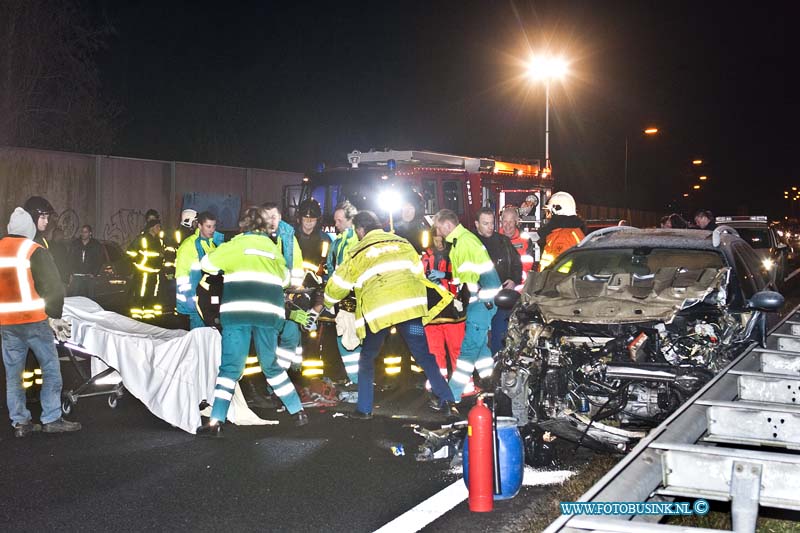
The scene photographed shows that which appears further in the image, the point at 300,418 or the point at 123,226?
the point at 123,226

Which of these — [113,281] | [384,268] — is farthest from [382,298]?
[113,281]

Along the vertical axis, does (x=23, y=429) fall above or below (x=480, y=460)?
below

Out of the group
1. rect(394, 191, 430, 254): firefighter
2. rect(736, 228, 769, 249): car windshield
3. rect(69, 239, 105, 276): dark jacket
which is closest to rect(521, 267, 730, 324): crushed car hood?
rect(394, 191, 430, 254): firefighter

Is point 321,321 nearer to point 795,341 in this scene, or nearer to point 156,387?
point 156,387

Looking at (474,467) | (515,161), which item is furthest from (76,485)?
(515,161)

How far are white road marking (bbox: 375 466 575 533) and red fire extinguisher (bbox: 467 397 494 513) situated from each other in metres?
0.22

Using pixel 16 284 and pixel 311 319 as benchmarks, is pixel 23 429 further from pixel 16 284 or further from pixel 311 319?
pixel 311 319

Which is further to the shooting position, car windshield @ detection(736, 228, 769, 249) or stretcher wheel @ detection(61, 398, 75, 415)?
car windshield @ detection(736, 228, 769, 249)

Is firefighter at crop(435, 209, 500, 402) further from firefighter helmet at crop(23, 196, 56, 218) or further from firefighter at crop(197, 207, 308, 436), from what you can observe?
firefighter helmet at crop(23, 196, 56, 218)

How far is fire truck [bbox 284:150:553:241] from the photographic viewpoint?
14.6m

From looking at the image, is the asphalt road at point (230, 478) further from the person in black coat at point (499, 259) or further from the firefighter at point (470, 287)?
the person in black coat at point (499, 259)

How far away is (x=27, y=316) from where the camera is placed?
23.9ft

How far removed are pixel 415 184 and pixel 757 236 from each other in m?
8.58

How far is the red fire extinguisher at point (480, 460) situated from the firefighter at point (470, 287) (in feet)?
10.6
